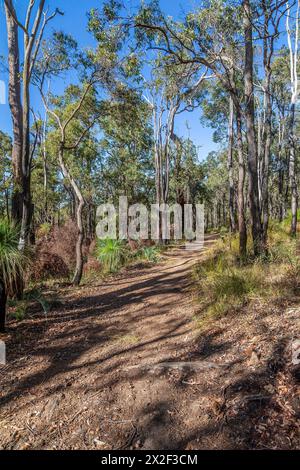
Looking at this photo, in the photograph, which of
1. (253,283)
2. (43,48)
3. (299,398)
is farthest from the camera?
(43,48)

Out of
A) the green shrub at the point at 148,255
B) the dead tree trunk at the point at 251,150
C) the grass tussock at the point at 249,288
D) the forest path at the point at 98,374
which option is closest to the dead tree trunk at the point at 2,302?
the forest path at the point at 98,374

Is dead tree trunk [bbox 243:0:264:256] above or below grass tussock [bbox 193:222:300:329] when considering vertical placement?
above

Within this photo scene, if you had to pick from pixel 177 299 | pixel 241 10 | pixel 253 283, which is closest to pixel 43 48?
pixel 241 10

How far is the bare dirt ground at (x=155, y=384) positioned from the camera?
183 cm

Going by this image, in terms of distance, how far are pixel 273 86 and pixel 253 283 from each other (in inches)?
700

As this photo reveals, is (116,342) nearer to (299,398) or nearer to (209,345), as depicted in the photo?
(209,345)

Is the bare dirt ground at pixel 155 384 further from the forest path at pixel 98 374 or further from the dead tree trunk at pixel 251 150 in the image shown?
the dead tree trunk at pixel 251 150

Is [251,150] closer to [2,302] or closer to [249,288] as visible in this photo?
[249,288]

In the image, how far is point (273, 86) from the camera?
1702 cm

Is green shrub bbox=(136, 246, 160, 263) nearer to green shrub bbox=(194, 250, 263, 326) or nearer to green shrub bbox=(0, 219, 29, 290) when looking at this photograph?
green shrub bbox=(194, 250, 263, 326)

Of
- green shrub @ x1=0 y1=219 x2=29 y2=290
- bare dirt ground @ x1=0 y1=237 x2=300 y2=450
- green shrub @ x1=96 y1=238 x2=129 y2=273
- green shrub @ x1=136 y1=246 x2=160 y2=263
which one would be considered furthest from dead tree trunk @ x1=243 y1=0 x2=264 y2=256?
green shrub @ x1=96 y1=238 x2=129 y2=273

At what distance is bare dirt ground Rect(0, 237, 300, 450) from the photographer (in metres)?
1.83

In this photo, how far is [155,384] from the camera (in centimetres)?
240

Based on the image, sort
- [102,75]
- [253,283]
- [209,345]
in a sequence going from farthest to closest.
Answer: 1. [102,75]
2. [253,283]
3. [209,345]
